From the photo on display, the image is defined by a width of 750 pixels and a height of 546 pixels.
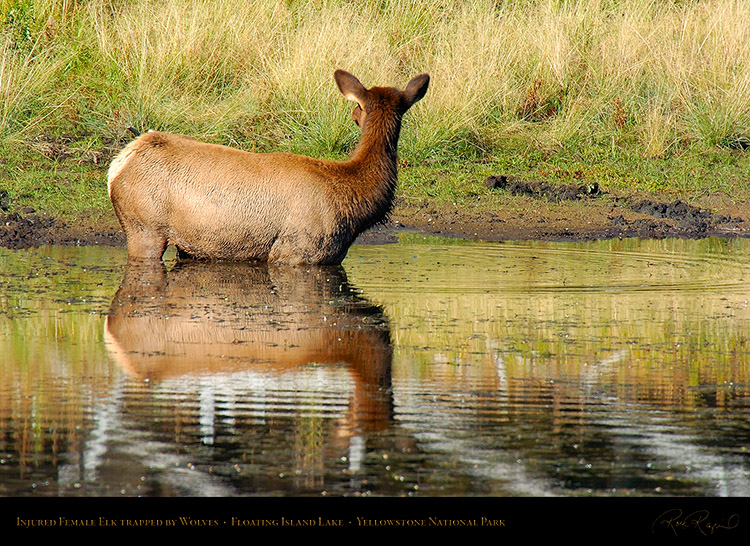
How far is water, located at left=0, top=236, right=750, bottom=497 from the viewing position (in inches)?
185

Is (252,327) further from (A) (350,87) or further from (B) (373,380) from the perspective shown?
(A) (350,87)

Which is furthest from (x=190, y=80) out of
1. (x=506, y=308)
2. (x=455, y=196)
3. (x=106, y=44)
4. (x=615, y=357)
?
(x=615, y=357)

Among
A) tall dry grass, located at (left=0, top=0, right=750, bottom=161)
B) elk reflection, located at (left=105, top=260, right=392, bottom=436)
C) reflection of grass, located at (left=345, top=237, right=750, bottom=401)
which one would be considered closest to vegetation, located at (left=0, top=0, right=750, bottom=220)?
tall dry grass, located at (left=0, top=0, right=750, bottom=161)

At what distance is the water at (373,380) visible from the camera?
4.69m

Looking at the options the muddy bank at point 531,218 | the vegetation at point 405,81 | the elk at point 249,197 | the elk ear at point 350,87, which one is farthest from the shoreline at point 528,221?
the elk ear at point 350,87

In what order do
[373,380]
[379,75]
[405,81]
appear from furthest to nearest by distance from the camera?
[405,81]
[379,75]
[373,380]

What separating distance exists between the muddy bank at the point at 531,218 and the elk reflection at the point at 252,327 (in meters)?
2.16

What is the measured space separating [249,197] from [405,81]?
5754 mm

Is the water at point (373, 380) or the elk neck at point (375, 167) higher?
the elk neck at point (375, 167)

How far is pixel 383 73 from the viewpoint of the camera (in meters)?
14.3

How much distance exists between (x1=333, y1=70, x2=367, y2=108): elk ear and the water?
1.41 m

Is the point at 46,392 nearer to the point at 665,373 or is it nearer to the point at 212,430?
the point at 212,430

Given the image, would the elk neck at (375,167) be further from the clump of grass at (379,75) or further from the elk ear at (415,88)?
the clump of grass at (379,75)

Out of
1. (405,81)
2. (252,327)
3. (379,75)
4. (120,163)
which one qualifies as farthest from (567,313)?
(405,81)
